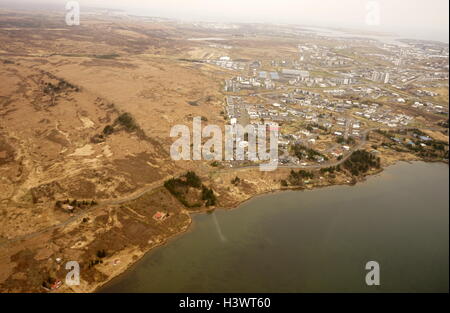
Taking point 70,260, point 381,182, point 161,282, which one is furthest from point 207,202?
point 381,182

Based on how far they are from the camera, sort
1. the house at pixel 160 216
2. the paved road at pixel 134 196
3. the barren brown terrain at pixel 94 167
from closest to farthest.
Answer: the barren brown terrain at pixel 94 167
the paved road at pixel 134 196
the house at pixel 160 216

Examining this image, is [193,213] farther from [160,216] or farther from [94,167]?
[94,167]

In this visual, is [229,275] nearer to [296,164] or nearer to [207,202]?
[207,202]

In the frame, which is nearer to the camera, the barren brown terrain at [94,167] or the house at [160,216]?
the barren brown terrain at [94,167]

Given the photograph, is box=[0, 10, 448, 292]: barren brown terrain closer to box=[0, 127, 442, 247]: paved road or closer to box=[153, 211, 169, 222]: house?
box=[0, 127, 442, 247]: paved road

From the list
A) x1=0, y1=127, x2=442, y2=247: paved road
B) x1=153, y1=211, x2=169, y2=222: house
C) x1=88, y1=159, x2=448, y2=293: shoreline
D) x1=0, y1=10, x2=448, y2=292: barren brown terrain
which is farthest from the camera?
x1=153, y1=211, x2=169, y2=222: house

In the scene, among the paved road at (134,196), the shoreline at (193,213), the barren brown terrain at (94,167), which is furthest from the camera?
the paved road at (134,196)

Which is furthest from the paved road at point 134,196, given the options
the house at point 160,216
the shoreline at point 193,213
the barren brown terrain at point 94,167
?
the shoreline at point 193,213

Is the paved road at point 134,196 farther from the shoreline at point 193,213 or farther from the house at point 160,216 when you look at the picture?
the shoreline at point 193,213

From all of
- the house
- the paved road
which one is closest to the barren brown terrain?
the paved road

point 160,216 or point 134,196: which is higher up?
point 134,196

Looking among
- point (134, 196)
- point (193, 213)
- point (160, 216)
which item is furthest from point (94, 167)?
point (193, 213)
